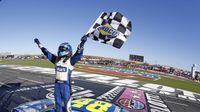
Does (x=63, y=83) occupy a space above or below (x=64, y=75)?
below

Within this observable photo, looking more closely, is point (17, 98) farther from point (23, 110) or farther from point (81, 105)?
point (81, 105)

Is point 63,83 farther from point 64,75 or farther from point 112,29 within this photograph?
point 112,29

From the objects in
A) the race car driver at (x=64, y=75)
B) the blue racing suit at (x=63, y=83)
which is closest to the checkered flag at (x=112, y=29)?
the race car driver at (x=64, y=75)

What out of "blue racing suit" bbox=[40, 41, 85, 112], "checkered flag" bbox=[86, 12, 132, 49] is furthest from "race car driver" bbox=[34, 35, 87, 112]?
"checkered flag" bbox=[86, 12, 132, 49]

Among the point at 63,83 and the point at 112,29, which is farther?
the point at 112,29

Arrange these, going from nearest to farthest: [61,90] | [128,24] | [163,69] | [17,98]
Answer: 1. [61,90]
2. [128,24]
3. [17,98]
4. [163,69]

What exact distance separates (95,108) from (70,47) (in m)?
1.74

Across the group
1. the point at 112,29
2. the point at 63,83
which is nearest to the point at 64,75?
the point at 63,83

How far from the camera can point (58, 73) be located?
16.1 feet

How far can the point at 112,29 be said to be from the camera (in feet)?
18.5

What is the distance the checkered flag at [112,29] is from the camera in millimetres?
5219

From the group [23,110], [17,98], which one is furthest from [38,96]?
[23,110]

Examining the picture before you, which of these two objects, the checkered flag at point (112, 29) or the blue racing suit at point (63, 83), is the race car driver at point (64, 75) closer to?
the blue racing suit at point (63, 83)

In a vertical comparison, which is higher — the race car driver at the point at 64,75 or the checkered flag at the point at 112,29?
the checkered flag at the point at 112,29
